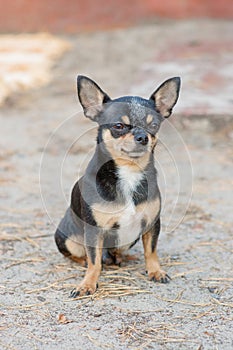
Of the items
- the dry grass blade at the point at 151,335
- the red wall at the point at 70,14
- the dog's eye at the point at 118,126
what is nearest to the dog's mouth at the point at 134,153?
the dog's eye at the point at 118,126

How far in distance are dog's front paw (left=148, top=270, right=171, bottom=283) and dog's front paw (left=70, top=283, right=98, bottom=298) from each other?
0.35 metres

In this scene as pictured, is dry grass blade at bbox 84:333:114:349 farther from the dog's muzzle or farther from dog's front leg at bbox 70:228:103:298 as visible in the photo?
the dog's muzzle

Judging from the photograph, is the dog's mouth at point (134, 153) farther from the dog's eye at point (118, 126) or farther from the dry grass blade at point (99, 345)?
the dry grass blade at point (99, 345)

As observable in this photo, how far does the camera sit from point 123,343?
3.01 m

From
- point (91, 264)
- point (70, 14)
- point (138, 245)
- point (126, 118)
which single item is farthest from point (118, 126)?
point (70, 14)

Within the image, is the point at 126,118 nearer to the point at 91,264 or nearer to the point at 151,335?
the point at 91,264

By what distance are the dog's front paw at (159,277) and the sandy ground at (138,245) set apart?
0.14 feet

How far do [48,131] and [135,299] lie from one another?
4.00 m

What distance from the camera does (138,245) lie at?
4262 mm

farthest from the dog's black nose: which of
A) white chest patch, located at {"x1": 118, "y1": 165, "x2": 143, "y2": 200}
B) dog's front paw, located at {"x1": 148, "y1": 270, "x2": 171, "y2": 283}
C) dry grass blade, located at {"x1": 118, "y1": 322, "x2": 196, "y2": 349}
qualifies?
dry grass blade, located at {"x1": 118, "y1": 322, "x2": 196, "y2": 349}

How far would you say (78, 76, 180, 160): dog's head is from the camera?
3404mm

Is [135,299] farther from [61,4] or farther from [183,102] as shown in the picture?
[61,4]

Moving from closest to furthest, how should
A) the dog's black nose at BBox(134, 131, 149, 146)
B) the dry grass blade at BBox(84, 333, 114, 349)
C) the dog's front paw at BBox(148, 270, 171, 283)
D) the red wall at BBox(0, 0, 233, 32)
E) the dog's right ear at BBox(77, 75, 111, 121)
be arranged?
the dry grass blade at BBox(84, 333, 114, 349) < the dog's black nose at BBox(134, 131, 149, 146) < the dog's right ear at BBox(77, 75, 111, 121) < the dog's front paw at BBox(148, 270, 171, 283) < the red wall at BBox(0, 0, 233, 32)

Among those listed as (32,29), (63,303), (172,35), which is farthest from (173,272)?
(32,29)
